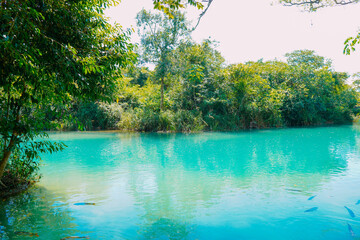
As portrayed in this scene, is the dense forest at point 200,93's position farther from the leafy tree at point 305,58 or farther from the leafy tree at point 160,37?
the leafy tree at point 305,58

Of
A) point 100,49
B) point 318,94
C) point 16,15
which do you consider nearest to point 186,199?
point 100,49

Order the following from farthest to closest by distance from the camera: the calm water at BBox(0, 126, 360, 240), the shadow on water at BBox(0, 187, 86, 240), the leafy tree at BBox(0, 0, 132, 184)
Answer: the calm water at BBox(0, 126, 360, 240) < the shadow on water at BBox(0, 187, 86, 240) < the leafy tree at BBox(0, 0, 132, 184)

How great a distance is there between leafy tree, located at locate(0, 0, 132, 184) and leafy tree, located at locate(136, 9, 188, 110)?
15.9 metres

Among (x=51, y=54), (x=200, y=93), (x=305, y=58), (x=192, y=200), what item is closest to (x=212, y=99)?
(x=200, y=93)

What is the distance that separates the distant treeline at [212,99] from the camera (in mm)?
21828

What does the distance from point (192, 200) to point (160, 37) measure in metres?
17.3

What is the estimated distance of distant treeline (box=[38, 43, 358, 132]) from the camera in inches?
859

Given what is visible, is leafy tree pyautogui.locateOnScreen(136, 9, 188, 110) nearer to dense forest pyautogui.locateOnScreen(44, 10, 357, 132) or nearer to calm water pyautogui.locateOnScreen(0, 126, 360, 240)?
dense forest pyautogui.locateOnScreen(44, 10, 357, 132)

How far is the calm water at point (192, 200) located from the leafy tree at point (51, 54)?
138 cm

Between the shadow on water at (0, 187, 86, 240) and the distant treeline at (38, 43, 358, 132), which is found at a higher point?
the distant treeline at (38, 43, 358, 132)

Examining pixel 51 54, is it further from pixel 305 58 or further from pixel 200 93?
pixel 305 58

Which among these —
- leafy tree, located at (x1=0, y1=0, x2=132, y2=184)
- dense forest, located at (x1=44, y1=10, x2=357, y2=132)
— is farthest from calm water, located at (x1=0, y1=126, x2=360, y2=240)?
dense forest, located at (x1=44, y1=10, x2=357, y2=132)

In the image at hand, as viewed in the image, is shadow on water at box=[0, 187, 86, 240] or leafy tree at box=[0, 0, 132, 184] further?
shadow on water at box=[0, 187, 86, 240]

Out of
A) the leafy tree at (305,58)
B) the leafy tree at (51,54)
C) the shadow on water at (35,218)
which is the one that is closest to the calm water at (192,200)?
the shadow on water at (35,218)
